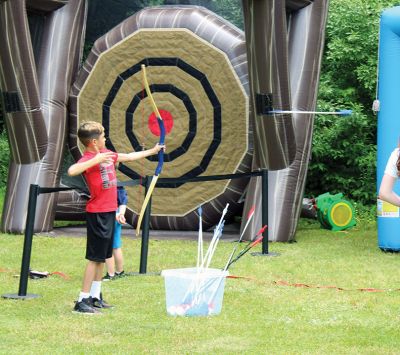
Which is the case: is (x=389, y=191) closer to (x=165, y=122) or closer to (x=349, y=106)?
(x=165, y=122)

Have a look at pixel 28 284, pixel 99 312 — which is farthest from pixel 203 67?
pixel 99 312

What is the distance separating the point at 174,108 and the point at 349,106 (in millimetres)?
3953

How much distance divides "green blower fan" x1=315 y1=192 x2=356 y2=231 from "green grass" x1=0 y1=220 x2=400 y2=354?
1.91m

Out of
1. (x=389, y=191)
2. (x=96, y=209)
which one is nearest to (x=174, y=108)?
(x=96, y=209)

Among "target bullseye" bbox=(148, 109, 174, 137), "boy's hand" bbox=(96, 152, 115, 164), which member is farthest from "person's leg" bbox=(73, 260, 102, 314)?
"target bullseye" bbox=(148, 109, 174, 137)

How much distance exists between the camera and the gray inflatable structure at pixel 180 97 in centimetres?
852

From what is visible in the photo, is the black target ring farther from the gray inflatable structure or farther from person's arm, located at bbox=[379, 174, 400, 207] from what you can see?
person's arm, located at bbox=[379, 174, 400, 207]

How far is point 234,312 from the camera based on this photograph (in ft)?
17.6

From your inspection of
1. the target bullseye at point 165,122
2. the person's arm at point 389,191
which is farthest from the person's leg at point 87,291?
the target bullseye at point 165,122

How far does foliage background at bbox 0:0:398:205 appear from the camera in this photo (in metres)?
12.3

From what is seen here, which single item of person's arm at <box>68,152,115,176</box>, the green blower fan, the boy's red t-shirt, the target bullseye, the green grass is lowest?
the green grass

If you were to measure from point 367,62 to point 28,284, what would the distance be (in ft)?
24.5

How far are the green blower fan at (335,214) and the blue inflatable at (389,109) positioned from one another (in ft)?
6.01

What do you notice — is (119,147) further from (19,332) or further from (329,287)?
(19,332)
